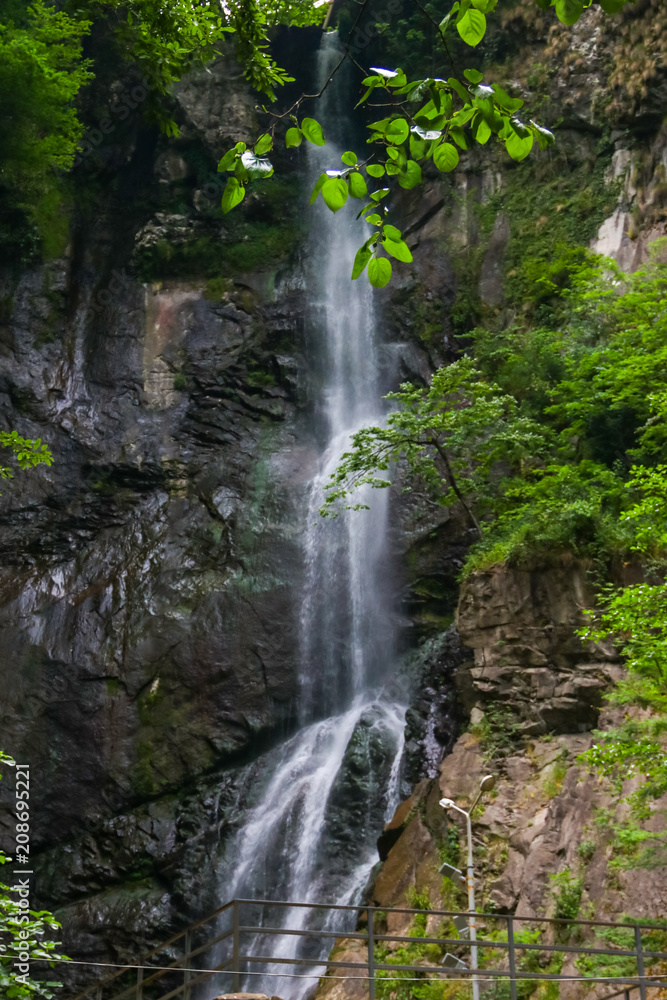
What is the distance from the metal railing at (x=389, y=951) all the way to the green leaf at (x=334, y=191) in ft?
17.0

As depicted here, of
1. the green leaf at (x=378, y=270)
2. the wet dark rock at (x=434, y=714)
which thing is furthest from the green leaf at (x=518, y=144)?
the wet dark rock at (x=434, y=714)

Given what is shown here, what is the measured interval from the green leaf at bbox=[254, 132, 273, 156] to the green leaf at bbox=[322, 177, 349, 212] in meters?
0.30

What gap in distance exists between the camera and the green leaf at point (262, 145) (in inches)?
122

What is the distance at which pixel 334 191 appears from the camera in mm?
2912

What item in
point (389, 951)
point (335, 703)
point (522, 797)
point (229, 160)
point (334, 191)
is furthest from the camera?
point (335, 703)

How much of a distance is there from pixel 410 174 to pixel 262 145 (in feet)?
1.71

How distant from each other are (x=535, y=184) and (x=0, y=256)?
43.9 feet

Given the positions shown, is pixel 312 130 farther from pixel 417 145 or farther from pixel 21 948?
pixel 21 948

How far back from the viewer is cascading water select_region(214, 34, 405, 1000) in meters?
15.2

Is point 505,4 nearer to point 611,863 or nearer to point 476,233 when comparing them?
point 476,233

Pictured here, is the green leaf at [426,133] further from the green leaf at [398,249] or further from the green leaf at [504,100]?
the green leaf at [398,249]

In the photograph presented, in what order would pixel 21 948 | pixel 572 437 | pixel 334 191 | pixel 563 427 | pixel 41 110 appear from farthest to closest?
pixel 41 110 < pixel 563 427 < pixel 572 437 < pixel 21 948 < pixel 334 191

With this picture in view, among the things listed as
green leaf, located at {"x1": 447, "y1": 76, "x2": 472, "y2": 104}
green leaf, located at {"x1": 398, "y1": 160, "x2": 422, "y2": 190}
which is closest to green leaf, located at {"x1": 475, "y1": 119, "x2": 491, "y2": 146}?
green leaf, located at {"x1": 447, "y1": 76, "x2": 472, "y2": 104}

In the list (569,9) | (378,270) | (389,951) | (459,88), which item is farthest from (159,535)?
(569,9)
